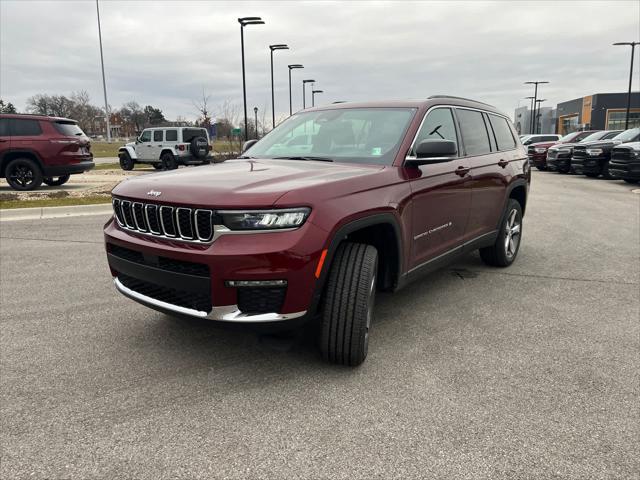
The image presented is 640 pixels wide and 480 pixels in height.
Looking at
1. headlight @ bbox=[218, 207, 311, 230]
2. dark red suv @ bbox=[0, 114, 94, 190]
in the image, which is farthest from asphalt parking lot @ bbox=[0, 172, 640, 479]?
dark red suv @ bbox=[0, 114, 94, 190]

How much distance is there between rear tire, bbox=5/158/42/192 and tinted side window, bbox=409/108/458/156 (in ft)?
38.1

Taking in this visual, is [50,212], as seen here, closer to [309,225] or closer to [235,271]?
[235,271]

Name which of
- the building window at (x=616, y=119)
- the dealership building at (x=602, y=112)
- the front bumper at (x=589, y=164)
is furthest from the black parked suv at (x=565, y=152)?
the building window at (x=616, y=119)

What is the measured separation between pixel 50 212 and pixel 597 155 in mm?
17296

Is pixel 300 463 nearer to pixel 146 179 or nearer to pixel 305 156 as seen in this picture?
pixel 146 179

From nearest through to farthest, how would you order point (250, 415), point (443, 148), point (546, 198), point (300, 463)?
1. point (300, 463)
2. point (250, 415)
3. point (443, 148)
4. point (546, 198)

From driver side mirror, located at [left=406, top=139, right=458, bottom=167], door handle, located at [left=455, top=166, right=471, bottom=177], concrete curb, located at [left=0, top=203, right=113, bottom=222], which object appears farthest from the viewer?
concrete curb, located at [left=0, top=203, right=113, bottom=222]

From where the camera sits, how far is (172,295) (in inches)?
117

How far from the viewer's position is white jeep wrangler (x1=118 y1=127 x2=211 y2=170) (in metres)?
21.7

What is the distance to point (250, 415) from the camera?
2688 millimetres

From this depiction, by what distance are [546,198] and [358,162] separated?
413 inches

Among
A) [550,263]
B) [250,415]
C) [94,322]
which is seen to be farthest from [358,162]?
[550,263]

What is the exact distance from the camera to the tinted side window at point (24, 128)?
12469 mm

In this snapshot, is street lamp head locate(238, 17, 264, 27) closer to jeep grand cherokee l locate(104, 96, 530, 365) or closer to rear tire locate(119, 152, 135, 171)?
rear tire locate(119, 152, 135, 171)
